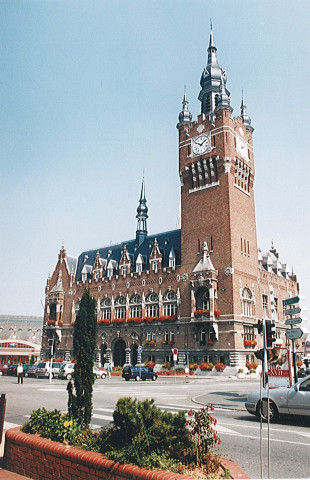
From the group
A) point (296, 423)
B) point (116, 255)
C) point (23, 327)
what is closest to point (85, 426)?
point (296, 423)

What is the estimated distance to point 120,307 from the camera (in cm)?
5616

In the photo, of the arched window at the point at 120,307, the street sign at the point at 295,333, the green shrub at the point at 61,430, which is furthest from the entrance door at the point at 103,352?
the green shrub at the point at 61,430

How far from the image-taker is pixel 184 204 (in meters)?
51.4

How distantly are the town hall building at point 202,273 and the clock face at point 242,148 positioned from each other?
0.51 feet

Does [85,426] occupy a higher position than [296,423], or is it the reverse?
[85,426]

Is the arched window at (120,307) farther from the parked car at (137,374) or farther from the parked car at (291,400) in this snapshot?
the parked car at (291,400)

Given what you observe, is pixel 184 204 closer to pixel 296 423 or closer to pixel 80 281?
pixel 80 281

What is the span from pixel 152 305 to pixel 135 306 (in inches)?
126

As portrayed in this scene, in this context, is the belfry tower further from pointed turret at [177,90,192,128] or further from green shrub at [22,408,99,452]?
green shrub at [22,408,99,452]

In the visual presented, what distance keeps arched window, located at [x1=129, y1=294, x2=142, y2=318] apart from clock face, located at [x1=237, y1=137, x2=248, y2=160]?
75.4 ft

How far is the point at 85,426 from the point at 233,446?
11.9 feet

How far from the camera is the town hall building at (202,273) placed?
45.1 m

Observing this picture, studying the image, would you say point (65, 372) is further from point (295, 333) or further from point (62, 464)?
point (62, 464)

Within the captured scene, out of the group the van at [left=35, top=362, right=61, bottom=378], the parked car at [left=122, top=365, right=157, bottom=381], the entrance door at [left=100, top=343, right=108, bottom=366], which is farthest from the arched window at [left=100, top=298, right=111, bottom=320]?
the parked car at [left=122, top=365, right=157, bottom=381]
